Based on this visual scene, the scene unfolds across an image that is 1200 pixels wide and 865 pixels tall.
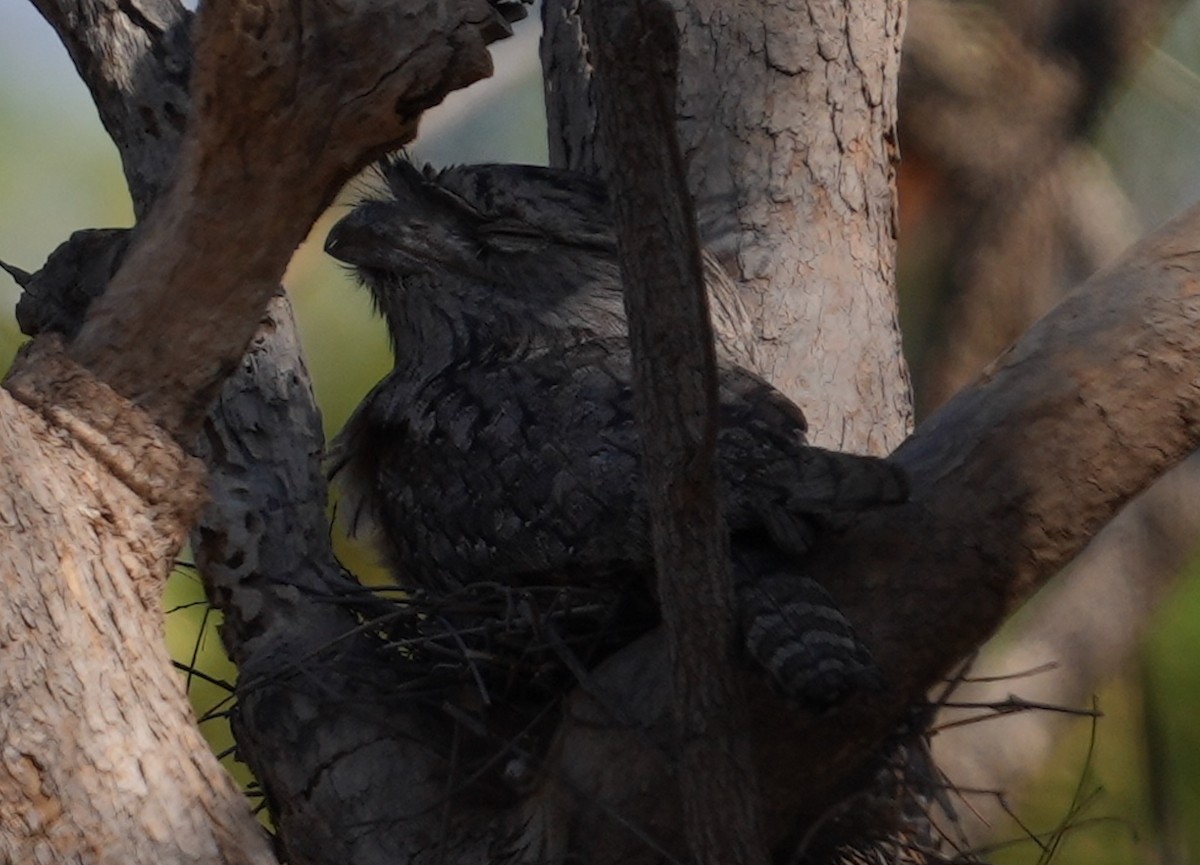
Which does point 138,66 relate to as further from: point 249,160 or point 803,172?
point 803,172

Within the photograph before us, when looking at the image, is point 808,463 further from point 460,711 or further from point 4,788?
point 4,788

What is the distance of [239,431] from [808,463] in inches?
43.7

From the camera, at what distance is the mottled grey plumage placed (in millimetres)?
2121

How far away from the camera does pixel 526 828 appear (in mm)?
2355

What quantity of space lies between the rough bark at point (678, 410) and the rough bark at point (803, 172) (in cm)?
128

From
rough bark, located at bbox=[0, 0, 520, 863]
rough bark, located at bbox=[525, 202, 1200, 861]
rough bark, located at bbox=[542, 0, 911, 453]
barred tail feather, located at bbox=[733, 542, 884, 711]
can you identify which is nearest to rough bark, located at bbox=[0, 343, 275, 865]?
rough bark, located at bbox=[0, 0, 520, 863]

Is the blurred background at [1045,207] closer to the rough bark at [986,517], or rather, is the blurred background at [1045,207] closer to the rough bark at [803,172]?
the rough bark at [803,172]

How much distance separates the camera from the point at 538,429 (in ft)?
8.34

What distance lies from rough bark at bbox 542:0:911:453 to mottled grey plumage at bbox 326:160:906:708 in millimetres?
200

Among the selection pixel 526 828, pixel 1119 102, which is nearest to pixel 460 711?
pixel 526 828

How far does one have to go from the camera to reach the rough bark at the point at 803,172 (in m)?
3.17

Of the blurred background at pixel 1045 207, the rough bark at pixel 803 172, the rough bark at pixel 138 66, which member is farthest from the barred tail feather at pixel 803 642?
the blurred background at pixel 1045 207

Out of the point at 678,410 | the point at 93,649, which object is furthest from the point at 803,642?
the point at 93,649

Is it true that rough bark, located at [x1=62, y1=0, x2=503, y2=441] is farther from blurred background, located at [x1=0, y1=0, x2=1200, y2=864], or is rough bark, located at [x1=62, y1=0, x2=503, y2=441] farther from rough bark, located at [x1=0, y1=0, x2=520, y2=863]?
blurred background, located at [x1=0, y1=0, x2=1200, y2=864]
